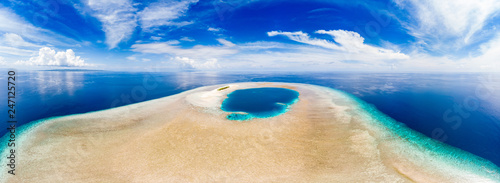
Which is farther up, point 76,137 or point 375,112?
point 375,112

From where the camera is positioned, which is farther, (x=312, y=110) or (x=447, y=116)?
(x=312, y=110)

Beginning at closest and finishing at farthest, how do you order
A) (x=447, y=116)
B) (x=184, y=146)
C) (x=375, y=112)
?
(x=184, y=146), (x=447, y=116), (x=375, y=112)

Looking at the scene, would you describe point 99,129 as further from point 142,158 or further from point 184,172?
point 184,172

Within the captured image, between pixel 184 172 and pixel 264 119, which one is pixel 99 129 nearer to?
pixel 184 172

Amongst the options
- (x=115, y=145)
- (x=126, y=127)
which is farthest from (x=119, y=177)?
(x=126, y=127)

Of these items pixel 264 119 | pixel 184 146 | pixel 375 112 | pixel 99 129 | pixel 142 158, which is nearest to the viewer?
pixel 142 158

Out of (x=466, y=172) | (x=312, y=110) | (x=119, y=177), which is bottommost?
(x=119, y=177)
